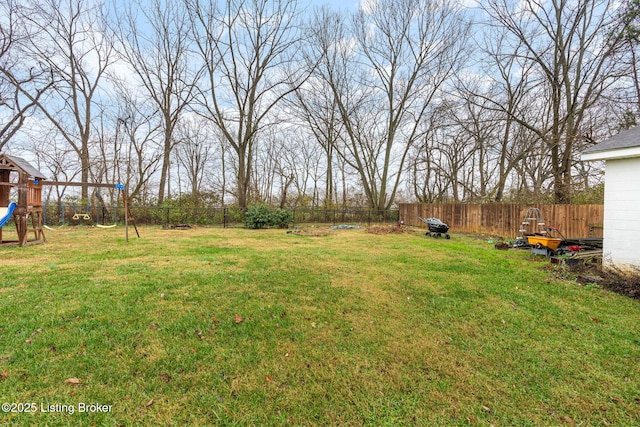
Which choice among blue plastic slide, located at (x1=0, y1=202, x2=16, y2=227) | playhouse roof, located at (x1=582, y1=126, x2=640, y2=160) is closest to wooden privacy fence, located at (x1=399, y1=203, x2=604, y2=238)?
playhouse roof, located at (x1=582, y1=126, x2=640, y2=160)

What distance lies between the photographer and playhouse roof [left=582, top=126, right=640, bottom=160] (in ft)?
14.6

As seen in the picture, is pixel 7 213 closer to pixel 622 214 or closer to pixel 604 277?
pixel 604 277

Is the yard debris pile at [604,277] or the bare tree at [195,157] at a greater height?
the bare tree at [195,157]

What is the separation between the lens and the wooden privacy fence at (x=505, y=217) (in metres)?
8.76

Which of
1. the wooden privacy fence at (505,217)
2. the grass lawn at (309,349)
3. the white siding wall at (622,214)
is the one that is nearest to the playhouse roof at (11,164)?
the grass lawn at (309,349)

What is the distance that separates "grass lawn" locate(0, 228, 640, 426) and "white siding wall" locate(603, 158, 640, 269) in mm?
1258

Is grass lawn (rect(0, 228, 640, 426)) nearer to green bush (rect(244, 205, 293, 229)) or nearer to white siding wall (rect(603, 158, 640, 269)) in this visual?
white siding wall (rect(603, 158, 640, 269))

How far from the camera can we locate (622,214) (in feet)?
15.2

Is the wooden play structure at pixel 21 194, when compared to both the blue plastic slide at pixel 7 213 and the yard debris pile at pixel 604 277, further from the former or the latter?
the yard debris pile at pixel 604 277

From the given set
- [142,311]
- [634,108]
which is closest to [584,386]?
[142,311]

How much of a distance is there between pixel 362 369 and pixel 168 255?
17.5ft

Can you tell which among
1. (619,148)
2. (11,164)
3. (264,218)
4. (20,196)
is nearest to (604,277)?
(619,148)

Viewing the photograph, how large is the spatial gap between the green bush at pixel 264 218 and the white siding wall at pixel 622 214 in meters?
11.8

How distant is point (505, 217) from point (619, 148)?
280 inches
